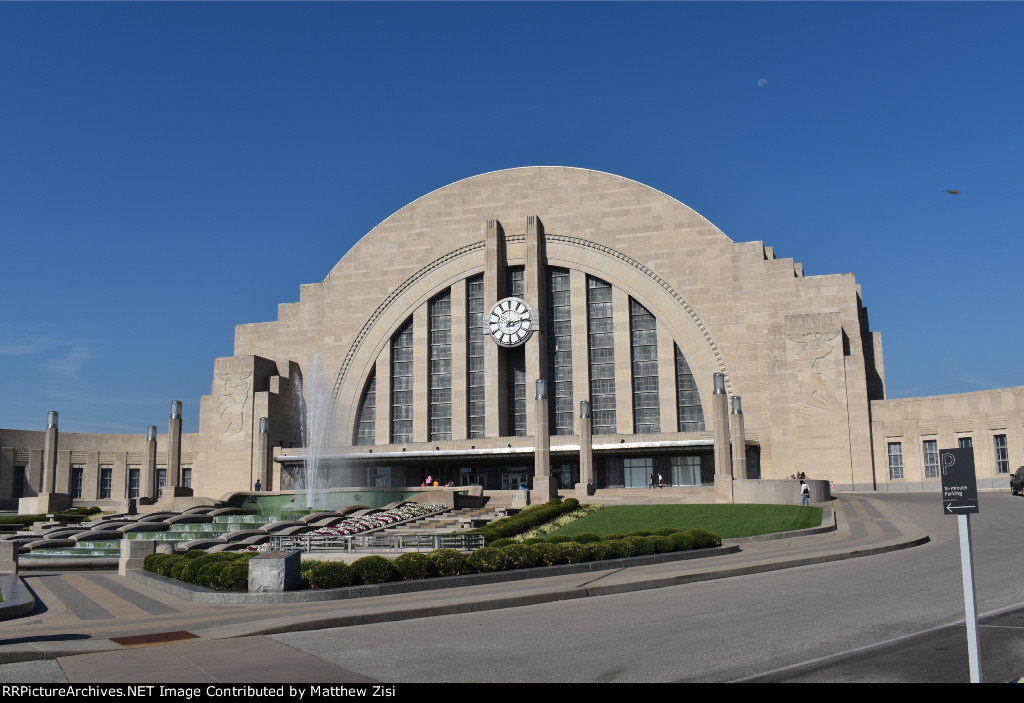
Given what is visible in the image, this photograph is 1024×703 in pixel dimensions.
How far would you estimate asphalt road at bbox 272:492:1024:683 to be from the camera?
10.1 m

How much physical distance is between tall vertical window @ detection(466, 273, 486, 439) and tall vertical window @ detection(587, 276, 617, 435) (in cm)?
726

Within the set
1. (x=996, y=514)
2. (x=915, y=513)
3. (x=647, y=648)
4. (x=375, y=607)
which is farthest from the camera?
(x=915, y=513)

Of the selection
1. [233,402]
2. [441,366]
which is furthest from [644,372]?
[233,402]

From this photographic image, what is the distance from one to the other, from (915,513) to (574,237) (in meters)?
30.8

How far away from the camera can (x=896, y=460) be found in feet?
170

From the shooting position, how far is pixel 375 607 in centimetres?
1541

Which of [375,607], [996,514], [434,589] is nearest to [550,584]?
[434,589]

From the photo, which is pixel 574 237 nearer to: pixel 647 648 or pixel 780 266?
pixel 780 266

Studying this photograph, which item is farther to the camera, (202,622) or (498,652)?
(202,622)

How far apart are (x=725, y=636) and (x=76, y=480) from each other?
6464cm

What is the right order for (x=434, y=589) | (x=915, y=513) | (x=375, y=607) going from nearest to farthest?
1. (x=375, y=607)
2. (x=434, y=589)
3. (x=915, y=513)

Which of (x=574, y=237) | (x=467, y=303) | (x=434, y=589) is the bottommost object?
(x=434, y=589)

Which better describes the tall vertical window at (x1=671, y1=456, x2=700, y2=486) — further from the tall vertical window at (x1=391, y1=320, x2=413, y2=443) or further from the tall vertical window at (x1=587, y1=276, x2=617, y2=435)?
the tall vertical window at (x1=391, y1=320, x2=413, y2=443)

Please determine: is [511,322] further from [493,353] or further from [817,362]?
[817,362]
